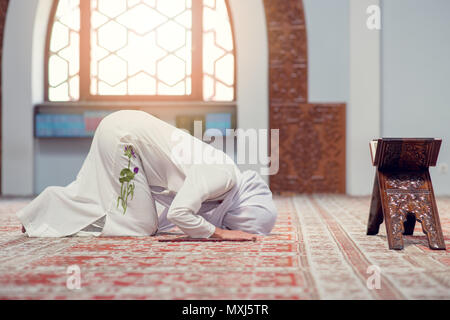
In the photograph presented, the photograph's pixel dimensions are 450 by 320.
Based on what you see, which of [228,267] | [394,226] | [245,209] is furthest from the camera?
[245,209]

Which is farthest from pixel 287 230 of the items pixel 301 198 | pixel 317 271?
pixel 301 198

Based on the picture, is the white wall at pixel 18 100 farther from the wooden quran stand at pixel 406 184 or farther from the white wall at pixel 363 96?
the wooden quran stand at pixel 406 184

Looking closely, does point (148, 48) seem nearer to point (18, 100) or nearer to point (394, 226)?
point (18, 100)

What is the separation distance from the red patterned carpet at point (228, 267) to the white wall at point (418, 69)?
3199 millimetres

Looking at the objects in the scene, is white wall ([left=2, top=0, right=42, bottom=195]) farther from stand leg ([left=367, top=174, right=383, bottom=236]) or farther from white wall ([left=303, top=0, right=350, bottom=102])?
stand leg ([left=367, top=174, right=383, bottom=236])

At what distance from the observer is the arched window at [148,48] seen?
659 cm

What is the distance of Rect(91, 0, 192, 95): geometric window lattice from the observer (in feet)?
21.6

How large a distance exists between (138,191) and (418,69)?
4.28 metres

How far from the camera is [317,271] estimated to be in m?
2.04

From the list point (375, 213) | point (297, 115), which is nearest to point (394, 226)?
point (375, 213)

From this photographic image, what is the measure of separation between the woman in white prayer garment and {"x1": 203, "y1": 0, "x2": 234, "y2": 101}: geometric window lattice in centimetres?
359

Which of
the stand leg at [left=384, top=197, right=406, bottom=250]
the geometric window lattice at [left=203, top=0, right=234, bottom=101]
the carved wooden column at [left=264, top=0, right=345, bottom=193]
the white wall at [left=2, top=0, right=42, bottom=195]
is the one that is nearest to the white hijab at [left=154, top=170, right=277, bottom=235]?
the stand leg at [left=384, top=197, right=406, bottom=250]

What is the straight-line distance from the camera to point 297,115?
21.1ft

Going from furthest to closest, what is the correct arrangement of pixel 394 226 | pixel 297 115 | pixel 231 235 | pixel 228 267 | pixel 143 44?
pixel 143 44
pixel 297 115
pixel 231 235
pixel 394 226
pixel 228 267
